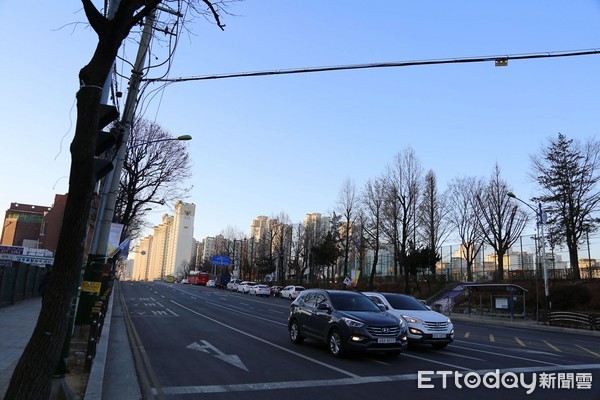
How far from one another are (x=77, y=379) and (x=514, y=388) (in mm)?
7887

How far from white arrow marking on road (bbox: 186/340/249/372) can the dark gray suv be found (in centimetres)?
243

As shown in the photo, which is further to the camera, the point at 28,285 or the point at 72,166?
the point at 28,285

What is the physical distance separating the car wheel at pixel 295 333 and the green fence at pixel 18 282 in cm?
1453

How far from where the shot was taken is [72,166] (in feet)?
16.2

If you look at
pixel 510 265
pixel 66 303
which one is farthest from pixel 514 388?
pixel 510 265

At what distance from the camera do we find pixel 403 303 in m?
14.2

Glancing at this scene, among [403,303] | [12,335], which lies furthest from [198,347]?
[403,303]

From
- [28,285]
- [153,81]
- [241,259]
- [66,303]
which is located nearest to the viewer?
[66,303]

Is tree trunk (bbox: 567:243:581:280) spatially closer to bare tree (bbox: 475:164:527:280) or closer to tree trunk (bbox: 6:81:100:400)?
bare tree (bbox: 475:164:527:280)

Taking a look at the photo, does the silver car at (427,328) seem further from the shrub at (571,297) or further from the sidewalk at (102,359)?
the shrub at (571,297)

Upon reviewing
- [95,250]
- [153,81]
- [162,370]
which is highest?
[153,81]

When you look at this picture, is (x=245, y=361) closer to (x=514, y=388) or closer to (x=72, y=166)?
(x=514, y=388)

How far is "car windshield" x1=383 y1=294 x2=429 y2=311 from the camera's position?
45.4 ft

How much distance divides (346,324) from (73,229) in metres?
7.40
